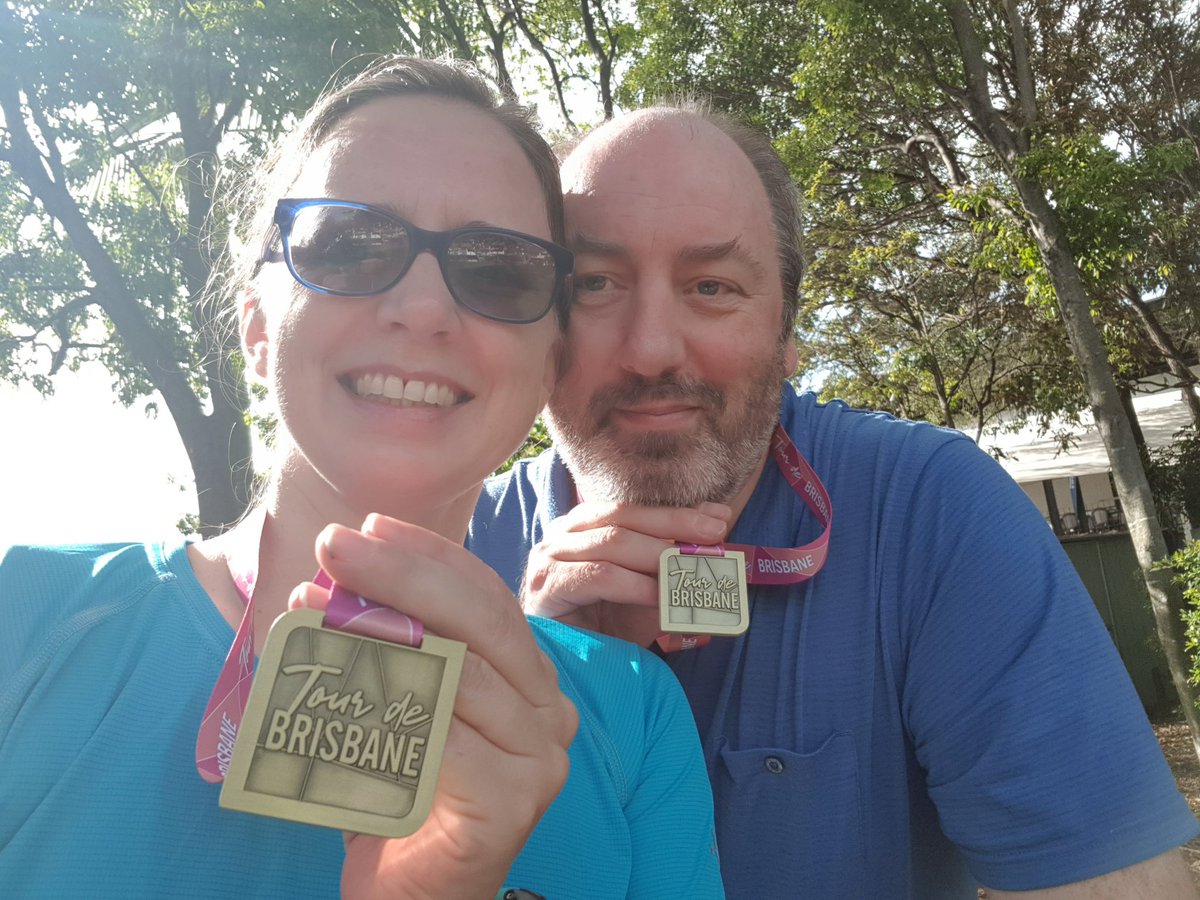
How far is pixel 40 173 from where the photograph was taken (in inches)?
415

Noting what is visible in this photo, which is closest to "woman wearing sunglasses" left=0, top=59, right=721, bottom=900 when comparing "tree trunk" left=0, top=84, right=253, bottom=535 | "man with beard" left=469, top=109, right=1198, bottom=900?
"man with beard" left=469, top=109, right=1198, bottom=900

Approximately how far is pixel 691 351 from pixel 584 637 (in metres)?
0.80

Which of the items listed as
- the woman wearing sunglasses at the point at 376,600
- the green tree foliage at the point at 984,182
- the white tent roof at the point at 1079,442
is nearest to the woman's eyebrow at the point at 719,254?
the woman wearing sunglasses at the point at 376,600

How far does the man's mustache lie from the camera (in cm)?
213

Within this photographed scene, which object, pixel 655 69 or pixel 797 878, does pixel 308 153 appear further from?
pixel 655 69

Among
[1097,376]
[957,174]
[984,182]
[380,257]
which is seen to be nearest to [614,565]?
[380,257]

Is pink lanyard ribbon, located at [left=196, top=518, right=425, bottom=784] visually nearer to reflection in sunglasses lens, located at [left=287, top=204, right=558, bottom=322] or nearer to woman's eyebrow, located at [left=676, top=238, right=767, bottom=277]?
reflection in sunglasses lens, located at [left=287, top=204, right=558, bottom=322]

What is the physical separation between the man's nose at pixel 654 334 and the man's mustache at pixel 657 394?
0.10 ft

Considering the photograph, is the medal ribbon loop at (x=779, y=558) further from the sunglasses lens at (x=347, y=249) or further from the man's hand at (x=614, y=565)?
the sunglasses lens at (x=347, y=249)

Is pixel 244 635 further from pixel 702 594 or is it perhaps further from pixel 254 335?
pixel 702 594

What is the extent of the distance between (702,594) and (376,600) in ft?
3.25

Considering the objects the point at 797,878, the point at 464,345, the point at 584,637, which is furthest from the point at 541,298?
the point at 797,878

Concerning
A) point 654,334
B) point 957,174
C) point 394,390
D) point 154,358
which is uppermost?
point 957,174

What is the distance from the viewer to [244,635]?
3.82ft
